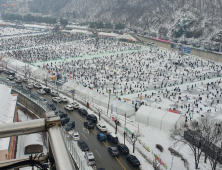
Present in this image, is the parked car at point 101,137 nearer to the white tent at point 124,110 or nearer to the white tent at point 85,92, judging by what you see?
the white tent at point 124,110

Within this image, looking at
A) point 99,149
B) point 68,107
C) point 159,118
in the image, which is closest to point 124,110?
point 159,118

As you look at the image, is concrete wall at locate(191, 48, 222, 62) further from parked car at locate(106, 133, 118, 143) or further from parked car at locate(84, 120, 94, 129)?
parked car at locate(106, 133, 118, 143)

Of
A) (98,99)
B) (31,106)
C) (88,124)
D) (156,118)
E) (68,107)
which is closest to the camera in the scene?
(31,106)

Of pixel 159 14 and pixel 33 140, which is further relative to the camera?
pixel 159 14

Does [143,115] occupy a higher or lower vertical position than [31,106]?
lower

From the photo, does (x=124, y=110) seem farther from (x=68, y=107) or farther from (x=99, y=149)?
(x=99, y=149)

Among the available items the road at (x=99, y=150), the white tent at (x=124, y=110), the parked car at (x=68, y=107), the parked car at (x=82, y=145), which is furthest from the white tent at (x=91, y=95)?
the parked car at (x=82, y=145)
